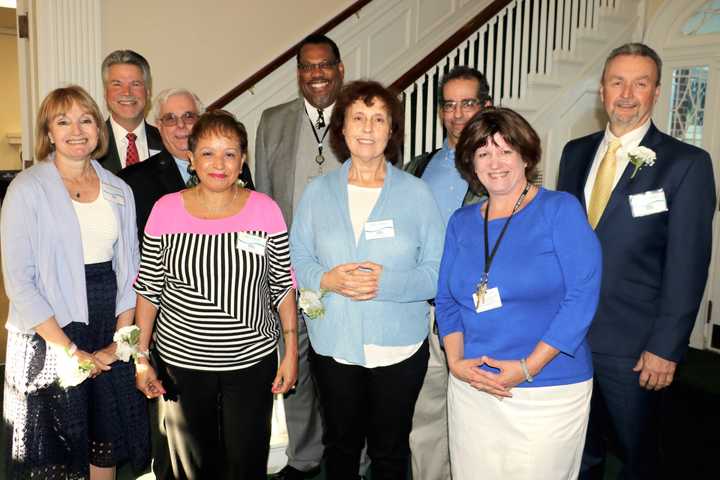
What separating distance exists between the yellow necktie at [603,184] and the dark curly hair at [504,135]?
408 mm

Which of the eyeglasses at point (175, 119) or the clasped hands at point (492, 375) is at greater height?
the eyeglasses at point (175, 119)

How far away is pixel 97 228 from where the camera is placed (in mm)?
2281

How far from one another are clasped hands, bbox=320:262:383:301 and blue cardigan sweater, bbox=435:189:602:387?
33 cm

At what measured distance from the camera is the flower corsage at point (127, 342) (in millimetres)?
2164

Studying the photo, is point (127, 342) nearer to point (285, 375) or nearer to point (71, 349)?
point (71, 349)

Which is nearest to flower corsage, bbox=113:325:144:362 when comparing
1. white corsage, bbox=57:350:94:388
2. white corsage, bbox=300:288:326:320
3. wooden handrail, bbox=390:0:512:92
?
white corsage, bbox=57:350:94:388

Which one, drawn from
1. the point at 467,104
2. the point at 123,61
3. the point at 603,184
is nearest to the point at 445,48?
the point at 467,104

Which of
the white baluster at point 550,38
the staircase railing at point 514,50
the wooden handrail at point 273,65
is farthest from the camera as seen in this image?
the white baluster at point 550,38

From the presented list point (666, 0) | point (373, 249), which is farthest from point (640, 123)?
point (666, 0)

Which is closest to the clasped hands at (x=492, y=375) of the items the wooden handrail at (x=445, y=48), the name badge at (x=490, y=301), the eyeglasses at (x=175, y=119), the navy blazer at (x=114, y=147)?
the name badge at (x=490, y=301)

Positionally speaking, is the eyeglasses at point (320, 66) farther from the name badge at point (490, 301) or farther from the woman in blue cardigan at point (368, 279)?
the name badge at point (490, 301)

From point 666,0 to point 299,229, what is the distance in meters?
4.86

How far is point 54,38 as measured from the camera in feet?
14.6

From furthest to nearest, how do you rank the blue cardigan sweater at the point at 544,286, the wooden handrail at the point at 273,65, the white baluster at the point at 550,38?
the white baluster at the point at 550,38, the wooden handrail at the point at 273,65, the blue cardigan sweater at the point at 544,286
